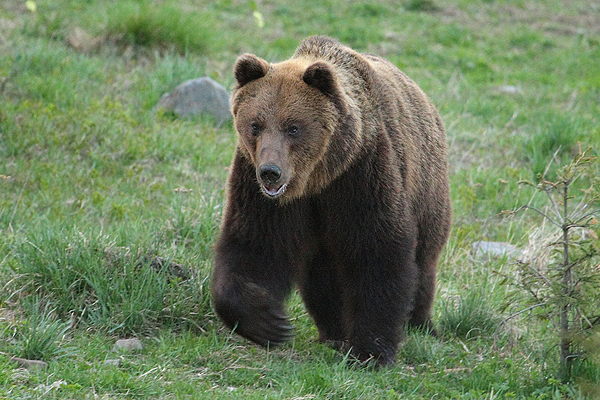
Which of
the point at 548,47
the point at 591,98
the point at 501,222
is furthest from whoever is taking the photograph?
the point at 548,47

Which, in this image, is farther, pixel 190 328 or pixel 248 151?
pixel 190 328

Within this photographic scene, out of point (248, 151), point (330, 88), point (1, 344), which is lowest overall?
point (1, 344)

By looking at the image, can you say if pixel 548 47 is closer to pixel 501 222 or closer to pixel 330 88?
pixel 501 222

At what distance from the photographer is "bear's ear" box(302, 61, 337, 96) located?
4.40 meters

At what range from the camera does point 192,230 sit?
6.08m

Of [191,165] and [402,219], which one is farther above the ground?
[402,219]

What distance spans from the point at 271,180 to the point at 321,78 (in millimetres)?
679

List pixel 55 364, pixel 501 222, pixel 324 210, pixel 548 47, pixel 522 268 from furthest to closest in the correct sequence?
1. pixel 548 47
2. pixel 501 222
3. pixel 324 210
4. pixel 522 268
5. pixel 55 364

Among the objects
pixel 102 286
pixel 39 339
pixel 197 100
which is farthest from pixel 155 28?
pixel 39 339

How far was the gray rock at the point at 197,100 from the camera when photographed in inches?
349

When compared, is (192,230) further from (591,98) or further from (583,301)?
(591,98)

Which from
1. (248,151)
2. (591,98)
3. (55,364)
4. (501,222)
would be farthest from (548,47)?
(55,364)

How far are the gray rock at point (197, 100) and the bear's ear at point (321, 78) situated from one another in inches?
178

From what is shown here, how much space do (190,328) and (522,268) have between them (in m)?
2.04
